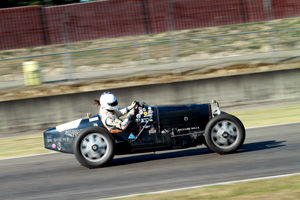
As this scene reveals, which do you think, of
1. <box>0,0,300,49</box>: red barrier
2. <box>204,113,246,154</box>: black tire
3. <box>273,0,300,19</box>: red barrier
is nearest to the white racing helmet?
<box>204,113,246,154</box>: black tire

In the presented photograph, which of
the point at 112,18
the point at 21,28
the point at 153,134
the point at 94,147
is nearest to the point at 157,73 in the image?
the point at 153,134

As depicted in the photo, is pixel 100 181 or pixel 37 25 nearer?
pixel 100 181

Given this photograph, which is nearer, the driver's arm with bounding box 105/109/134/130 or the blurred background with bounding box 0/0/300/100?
the driver's arm with bounding box 105/109/134/130

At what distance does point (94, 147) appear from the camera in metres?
7.24

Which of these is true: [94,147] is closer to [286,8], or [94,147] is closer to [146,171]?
[146,171]

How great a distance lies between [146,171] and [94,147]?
974mm

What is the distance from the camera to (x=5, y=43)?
22.7 m

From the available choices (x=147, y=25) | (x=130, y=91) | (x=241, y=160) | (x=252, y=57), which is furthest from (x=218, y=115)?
(x=147, y=25)

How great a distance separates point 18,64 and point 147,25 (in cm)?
1153

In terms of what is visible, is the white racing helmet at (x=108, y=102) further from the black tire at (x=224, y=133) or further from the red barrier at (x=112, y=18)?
the red barrier at (x=112, y=18)

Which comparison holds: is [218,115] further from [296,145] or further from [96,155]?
[96,155]

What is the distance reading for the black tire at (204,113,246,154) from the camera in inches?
287

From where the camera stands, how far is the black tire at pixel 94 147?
7.20 metres

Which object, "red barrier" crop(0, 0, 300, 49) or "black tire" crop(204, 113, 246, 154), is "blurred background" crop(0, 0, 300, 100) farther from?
"black tire" crop(204, 113, 246, 154)
